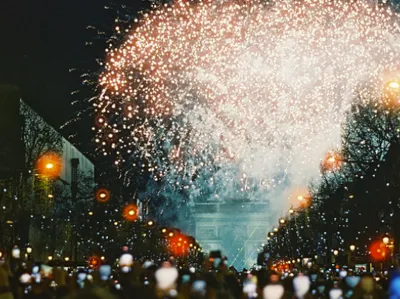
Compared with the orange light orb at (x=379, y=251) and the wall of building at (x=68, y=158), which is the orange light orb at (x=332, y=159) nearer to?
the orange light orb at (x=379, y=251)

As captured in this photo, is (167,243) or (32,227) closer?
(32,227)

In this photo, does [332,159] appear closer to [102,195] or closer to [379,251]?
[102,195]

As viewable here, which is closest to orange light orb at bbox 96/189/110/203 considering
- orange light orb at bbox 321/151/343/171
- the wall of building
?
orange light orb at bbox 321/151/343/171

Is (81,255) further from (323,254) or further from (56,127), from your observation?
(323,254)

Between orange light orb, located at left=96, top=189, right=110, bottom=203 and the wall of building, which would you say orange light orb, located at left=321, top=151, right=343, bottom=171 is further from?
the wall of building

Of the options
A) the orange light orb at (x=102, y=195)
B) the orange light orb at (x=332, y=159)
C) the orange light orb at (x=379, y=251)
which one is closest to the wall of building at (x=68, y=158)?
the orange light orb at (x=332, y=159)

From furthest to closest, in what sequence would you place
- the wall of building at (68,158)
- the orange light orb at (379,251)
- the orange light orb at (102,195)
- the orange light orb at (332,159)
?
the wall of building at (68,158)
the orange light orb at (379,251)
the orange light orb at (332,159)
the orange light orb at (102,195)

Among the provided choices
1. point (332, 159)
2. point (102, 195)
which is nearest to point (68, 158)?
point (332, 159)

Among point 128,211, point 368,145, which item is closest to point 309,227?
point 368,145
